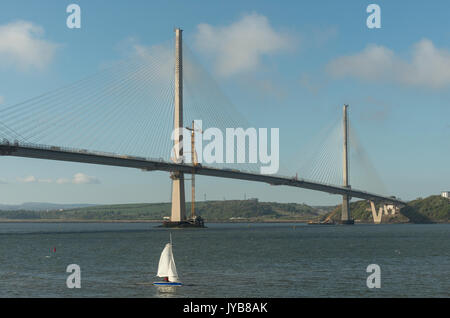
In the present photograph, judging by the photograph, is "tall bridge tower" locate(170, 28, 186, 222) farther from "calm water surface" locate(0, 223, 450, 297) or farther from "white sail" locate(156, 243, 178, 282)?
"white sail" locate(156, 243, 178, 282)

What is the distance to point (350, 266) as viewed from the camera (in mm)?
49500

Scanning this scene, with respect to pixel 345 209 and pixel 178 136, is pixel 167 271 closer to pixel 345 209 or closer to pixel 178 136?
pixel 178 136

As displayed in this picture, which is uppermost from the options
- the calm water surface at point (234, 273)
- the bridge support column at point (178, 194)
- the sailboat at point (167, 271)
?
the bridge support column at point (178, 194)

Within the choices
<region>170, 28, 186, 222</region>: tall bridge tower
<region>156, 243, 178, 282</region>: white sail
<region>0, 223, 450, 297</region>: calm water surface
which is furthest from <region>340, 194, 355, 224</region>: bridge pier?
<region>156, 243, 178, 282</region>: white sail

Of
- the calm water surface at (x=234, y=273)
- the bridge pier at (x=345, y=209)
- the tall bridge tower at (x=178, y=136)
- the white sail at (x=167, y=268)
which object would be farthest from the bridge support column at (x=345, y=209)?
the white sail at (x=167, y=268)

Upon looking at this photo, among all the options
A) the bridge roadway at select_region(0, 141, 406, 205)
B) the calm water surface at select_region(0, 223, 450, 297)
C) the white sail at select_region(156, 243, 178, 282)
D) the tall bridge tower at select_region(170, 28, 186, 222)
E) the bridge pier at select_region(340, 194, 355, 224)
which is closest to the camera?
the calm water surface at select_region(0, 223, 450, 297)

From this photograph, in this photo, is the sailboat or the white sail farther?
the white sail

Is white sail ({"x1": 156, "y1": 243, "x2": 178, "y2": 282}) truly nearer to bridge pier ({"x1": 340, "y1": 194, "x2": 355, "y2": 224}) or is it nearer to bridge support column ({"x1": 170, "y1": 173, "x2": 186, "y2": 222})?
bridge support column ({"x1": 170, "y1": 173, "x2": 186, "y2": 222})

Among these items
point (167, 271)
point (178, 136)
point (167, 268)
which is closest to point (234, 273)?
point (167, 271)

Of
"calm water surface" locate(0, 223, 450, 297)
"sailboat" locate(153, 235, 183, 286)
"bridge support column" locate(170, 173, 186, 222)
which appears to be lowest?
"calm water surface" locate(0, 223, 450, 297)

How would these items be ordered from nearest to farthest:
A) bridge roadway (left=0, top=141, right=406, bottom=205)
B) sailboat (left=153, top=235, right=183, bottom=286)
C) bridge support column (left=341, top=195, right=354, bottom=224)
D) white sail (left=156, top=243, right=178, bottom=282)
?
1. sailboat (left=153, top=235, right=183, bottom=286)
2. white sail (left=156, top=243, right=178, bottom=282)
3. bridge roadway (left=0, top=141, right=406, bottom=205)
4. bridge support column (left=341, top=195, right=354, bottom=224)

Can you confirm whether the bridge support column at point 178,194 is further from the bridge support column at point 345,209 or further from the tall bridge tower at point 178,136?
the bridge support column at point 345,209

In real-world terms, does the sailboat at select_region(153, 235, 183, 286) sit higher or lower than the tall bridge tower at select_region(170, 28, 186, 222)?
lower

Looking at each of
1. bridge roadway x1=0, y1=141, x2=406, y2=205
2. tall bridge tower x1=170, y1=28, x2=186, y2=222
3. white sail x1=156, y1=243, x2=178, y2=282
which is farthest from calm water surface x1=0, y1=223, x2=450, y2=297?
tall bridge tower x1=170, y1=28, x2=186, y2=222
